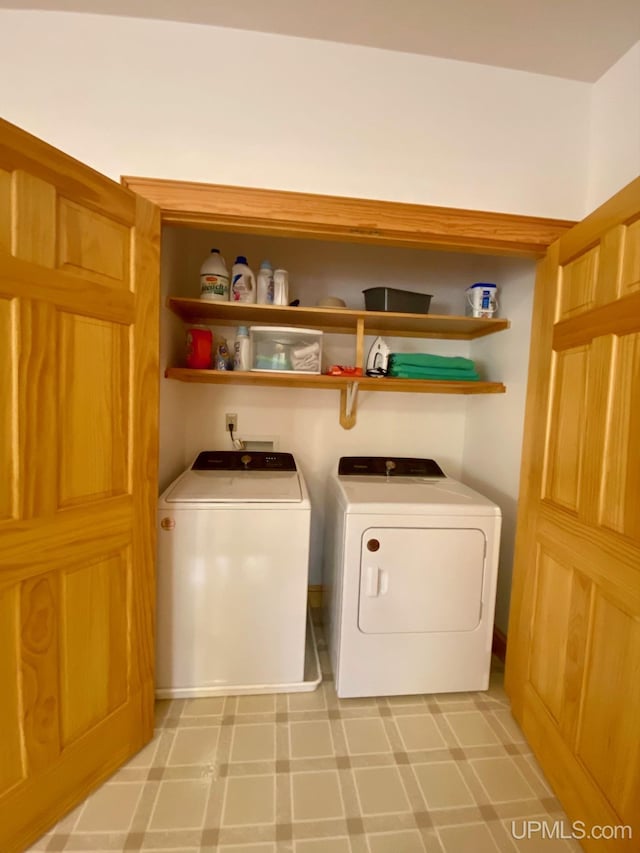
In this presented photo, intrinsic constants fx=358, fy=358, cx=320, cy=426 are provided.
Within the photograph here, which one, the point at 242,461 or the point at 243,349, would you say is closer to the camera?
the point at 243,349

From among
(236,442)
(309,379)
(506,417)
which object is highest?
(309,379)

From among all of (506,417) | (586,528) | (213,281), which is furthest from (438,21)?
(586,528)

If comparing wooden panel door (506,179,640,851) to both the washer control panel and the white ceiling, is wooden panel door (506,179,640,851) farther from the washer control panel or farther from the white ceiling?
the washer control panel

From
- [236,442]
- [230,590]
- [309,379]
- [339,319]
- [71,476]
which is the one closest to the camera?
[71,476]

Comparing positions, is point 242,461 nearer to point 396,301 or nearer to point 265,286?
point 265,286

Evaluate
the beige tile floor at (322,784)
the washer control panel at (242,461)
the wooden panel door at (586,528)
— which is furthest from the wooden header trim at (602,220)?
the beige tile floor at (322,784)

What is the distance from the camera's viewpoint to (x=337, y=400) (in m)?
2.29

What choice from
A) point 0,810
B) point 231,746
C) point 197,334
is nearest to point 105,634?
point 0,810

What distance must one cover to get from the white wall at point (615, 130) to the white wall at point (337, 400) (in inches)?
21.6

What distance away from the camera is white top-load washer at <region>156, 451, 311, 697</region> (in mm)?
1518

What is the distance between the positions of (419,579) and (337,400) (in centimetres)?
115

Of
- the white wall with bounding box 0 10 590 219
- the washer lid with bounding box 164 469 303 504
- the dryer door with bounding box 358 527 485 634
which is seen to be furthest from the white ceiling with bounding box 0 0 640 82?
the dryer door with bounding box 358 527 485 634

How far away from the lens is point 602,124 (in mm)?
1356

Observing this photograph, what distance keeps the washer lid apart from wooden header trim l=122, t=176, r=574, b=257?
1.08 m
